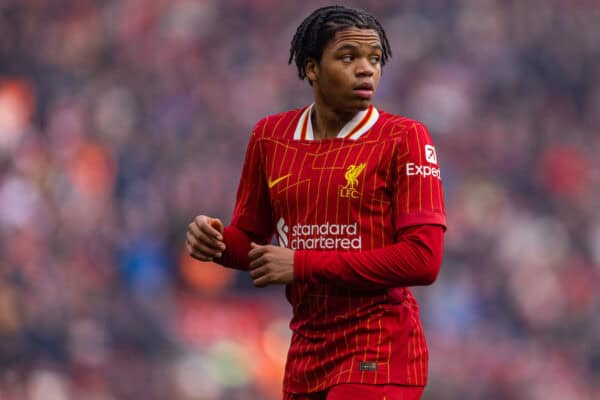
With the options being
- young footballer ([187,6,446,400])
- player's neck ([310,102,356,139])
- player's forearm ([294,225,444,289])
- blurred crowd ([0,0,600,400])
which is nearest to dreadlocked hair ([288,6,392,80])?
young footballer ([187,6,446,400])

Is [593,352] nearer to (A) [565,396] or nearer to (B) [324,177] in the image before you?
(A) [565,396]

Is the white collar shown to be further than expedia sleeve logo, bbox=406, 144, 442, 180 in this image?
Yes

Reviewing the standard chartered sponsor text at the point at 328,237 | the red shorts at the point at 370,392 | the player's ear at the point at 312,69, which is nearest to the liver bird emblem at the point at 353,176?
the standard chartered sponsor text at the point at 328,237

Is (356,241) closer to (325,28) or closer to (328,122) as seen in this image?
(328,122)

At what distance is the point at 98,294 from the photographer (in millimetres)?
8883

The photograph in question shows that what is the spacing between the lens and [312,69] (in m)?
3.84

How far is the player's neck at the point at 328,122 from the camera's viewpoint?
3791mm

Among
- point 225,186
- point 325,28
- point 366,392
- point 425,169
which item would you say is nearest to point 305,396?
point 366,392

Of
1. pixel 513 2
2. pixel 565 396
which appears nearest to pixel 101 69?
pixel 513 2

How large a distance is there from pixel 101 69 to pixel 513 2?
4.09 meters

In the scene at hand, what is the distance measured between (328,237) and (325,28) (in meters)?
0.68

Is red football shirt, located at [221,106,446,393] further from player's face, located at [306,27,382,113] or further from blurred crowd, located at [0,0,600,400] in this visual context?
blurred crowd, located at [0,0,600,400]

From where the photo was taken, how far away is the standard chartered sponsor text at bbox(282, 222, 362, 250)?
11.9ft

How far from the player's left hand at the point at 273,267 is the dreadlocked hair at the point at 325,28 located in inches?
26.7
